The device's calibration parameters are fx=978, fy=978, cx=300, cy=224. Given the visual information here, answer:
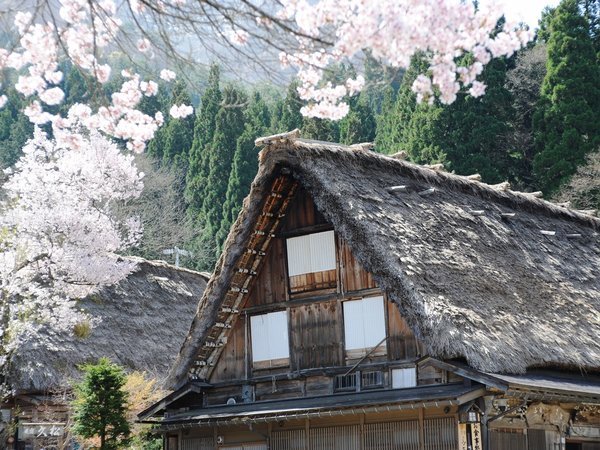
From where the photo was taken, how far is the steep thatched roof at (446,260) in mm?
12938

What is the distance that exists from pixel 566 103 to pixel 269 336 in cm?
1659

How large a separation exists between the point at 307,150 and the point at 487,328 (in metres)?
→ 3.96

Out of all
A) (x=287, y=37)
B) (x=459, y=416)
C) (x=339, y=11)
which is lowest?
(x=459, y=416)

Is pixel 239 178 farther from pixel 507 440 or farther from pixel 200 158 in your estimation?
pixel 507 440

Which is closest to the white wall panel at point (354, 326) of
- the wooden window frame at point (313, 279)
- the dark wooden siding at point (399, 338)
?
the wooden window frame at point (313, 279)

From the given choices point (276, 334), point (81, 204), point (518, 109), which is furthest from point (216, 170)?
point (276, 334)

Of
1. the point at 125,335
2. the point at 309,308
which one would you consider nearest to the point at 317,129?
the point at 125,335

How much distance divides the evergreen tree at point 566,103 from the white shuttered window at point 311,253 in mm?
15218

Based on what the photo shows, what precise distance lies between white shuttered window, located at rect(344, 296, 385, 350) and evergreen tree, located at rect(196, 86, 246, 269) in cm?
2286

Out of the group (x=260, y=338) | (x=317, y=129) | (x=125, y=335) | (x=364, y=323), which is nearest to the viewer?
(x=364, y=323)

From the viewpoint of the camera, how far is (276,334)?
15.3 m

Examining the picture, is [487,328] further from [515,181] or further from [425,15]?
[515,181]

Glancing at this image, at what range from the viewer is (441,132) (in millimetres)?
30969

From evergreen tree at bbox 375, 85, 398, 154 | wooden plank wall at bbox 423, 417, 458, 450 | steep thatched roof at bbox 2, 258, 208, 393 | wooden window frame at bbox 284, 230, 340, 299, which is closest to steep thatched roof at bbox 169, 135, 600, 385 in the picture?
wooden window frame at bbox 284, 230, 340, 299
